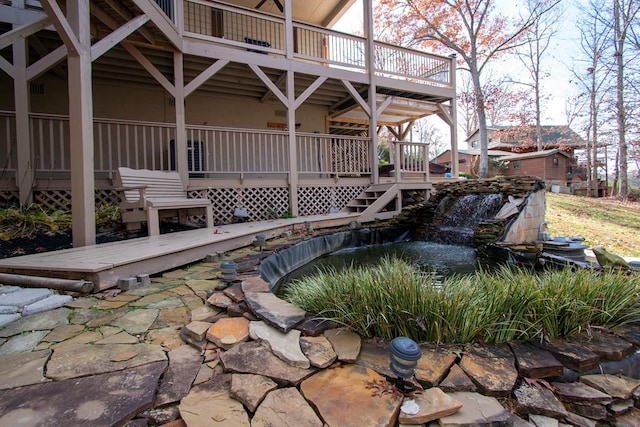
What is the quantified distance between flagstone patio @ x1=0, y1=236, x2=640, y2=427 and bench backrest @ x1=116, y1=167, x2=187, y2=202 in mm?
2544

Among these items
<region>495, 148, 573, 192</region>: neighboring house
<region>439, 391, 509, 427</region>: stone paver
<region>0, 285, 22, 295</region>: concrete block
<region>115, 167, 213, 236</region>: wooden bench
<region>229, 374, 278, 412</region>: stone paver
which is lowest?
<region>439, 391, 509, 427</region>: stone paver

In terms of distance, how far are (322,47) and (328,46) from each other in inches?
50.4

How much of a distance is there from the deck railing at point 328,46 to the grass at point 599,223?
16.0 ft

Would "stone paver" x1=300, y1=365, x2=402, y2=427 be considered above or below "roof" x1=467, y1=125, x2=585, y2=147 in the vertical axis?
below

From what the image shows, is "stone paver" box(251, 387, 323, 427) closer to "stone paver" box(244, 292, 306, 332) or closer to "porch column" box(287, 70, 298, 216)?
"stone paver" box(244, 292, 306, 332)

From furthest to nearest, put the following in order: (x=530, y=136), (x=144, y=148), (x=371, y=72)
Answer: (x=530, y=136) < (x=371, y=72) < (x=144, y=148)

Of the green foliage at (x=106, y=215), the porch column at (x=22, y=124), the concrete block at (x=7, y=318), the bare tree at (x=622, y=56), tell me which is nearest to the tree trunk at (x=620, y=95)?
the bare tree at (x=622, y=56)

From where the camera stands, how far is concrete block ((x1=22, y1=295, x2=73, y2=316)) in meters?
2.14

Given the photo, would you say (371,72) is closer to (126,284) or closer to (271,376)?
(126,284)

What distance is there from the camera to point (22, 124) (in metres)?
4.75

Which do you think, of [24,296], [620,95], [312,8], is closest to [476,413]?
[24,296]

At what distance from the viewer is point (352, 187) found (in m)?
7.96

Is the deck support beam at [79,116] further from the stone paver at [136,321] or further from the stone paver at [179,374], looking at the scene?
the stone paver at [179,374]

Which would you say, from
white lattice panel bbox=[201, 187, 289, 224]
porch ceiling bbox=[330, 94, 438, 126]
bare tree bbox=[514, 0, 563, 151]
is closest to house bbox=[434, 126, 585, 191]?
bare tree bbox=[514, 0, 563, 151]
